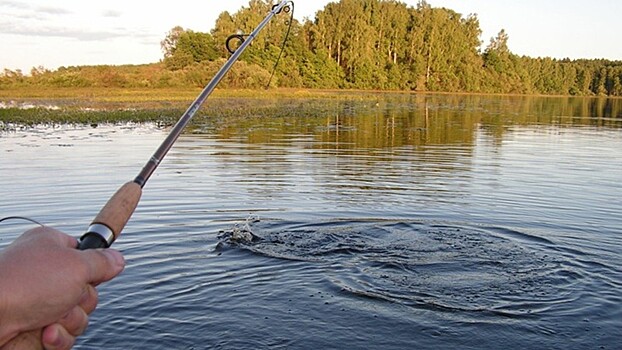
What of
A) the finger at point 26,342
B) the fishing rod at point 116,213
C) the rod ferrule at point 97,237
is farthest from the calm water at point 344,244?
the finger at point 26,342

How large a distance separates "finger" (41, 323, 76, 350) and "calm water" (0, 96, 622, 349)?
175 inches

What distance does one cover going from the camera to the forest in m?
78.0

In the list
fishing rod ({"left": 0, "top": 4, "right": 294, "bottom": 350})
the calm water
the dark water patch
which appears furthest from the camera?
the dark water patch

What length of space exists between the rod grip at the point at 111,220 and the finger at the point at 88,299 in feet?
0.62

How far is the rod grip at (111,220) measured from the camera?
2279 mm

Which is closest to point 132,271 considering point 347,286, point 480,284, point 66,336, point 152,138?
point 347,286

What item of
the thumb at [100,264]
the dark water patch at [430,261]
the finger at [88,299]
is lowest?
the dark water patch at [430,261]

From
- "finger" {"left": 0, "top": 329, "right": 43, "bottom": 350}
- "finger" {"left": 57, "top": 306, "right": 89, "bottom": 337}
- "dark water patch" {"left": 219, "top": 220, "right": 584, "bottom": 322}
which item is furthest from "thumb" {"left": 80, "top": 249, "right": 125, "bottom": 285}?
"dark water patch" {"left": 219, "top": 220, "right": 584, "bottom": 322}

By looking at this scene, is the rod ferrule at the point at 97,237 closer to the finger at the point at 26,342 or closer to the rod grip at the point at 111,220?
the rod grip at the point at 111,220

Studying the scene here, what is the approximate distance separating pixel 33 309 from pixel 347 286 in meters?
6.43

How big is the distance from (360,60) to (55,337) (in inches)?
4320

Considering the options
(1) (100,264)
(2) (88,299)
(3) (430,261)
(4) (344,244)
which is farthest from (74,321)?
(4) (344,244)

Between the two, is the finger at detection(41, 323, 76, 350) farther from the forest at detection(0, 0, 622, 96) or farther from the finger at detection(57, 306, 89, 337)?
the forest at detection(0, 0, 622, 96)

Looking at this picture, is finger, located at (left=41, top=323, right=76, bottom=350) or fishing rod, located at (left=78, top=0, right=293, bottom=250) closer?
finger, located at (left=41, top=323, right=76, bottom=350)
